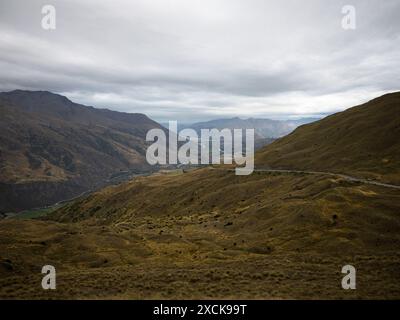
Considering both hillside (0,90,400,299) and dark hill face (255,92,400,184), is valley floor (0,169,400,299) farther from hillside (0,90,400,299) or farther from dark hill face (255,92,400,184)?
dark hill face (255,92,400,184)

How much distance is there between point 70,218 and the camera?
146 metres

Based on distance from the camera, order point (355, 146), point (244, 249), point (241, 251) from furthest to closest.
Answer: point (355, 146) → point (244, 249) → point (241, 251)

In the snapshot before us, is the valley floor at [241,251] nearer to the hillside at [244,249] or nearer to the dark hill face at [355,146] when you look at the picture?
the hillside at [244,249]

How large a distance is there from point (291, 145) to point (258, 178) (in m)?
36.2

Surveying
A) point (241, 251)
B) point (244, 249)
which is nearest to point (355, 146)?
point (244, 249)

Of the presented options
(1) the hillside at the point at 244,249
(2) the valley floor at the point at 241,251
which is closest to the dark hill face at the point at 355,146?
(1) the hillside at the point at 244,249

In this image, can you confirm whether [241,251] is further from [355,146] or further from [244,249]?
[355,146]

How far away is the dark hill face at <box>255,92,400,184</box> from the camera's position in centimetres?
7706

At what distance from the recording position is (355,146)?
305ft

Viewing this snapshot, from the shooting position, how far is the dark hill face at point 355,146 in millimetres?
77062

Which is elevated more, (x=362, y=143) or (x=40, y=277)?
(x=362, y=143)

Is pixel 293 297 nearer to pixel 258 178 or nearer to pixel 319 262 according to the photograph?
pixel 319 262

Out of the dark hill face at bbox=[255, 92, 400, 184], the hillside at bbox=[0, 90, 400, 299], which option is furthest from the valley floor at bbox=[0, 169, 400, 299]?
the dark hill face at bbox=[255, 92, 400, 184]
